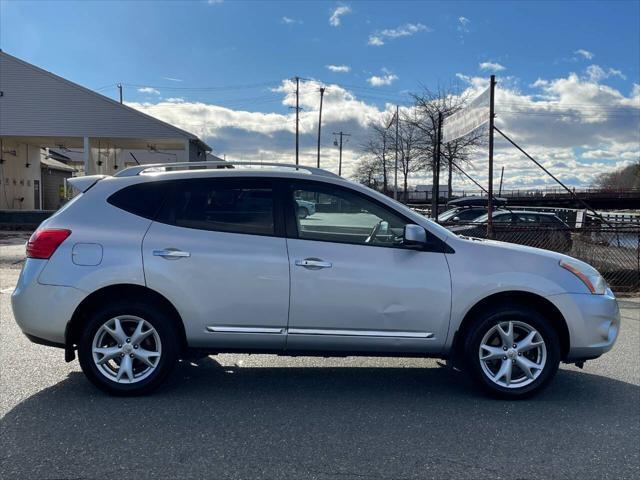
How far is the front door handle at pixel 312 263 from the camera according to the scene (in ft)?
13.5

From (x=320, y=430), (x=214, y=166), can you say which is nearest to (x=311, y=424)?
(x=320, y=430)

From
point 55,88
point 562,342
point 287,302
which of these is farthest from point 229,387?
point 55,88

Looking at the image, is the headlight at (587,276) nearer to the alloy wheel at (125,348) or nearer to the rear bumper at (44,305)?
the alloy wheel at (125,348)

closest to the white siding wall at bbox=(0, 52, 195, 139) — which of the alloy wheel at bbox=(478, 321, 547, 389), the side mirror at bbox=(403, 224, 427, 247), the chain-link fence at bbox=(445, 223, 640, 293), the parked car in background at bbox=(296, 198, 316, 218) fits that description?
the chain-link fence at bbox=(445, 223, 640, 293)

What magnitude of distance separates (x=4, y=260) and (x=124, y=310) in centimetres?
1037

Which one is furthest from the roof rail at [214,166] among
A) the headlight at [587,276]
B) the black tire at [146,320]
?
the headlight at [587,276]

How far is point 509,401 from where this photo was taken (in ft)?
14.1

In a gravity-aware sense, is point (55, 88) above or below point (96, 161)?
above

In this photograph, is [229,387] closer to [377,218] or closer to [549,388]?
[377,218]

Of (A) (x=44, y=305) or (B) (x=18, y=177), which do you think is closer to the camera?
(A) (x=44, y=305)

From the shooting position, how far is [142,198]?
14.1 feet

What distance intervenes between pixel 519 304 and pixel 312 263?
174cm

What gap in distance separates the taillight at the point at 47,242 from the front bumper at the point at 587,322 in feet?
12.9

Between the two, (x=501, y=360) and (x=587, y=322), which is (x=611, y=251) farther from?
(x=501, y=360)
